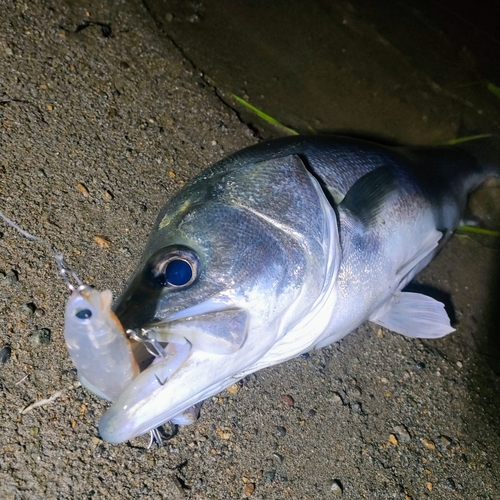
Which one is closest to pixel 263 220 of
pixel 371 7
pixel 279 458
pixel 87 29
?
pixel 279 458

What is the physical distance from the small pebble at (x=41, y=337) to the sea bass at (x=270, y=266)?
0.80 meters

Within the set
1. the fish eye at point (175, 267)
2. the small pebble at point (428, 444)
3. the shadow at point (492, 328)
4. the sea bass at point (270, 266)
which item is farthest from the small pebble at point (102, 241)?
the shadow at point (492, 328)

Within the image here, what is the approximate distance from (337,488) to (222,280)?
1.37 metres

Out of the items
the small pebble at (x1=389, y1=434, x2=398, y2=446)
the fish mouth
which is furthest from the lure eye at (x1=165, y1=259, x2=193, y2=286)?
the small pebble at (x1=389, y1=434, x2=398, y2=446)

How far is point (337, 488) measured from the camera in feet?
7.13

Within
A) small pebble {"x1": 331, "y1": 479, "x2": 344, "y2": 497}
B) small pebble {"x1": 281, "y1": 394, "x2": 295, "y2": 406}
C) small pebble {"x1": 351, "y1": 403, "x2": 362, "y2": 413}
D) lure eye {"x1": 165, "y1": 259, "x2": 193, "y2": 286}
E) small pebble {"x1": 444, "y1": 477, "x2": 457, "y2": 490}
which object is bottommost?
small pebble {"x1": 331, "y1": 479, "x2": 344, "y2": 497}

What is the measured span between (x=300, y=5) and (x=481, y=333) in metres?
3.60

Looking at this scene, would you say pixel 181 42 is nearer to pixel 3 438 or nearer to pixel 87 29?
pixel 87 29

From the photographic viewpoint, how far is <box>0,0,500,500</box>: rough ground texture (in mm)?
1995

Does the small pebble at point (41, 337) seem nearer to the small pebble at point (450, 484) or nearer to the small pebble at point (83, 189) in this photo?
the small pebble at point (83, 189)

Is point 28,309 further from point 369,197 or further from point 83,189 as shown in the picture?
point 369,197

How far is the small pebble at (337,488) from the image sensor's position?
2.16 meters

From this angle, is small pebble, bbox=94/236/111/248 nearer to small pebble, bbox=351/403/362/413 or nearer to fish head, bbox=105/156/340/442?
fish head, bbox=105/156/340/442

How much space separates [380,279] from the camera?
2160 millimetres
